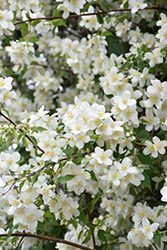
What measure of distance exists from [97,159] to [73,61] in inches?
36.0

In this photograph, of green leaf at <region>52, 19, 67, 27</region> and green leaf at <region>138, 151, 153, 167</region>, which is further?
green leaf at <region>52, 19, 67, 27</region>

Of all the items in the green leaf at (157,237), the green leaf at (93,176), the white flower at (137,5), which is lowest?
the green leaf at (157,237)

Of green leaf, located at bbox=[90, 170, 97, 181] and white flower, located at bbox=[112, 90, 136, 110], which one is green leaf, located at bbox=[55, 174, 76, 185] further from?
white flower, located at bbox=[112, 90, 136, 110]

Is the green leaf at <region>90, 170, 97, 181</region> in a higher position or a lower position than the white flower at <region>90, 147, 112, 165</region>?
lower

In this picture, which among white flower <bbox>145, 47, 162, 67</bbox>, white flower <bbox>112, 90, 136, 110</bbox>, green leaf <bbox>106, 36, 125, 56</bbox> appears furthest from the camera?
green leaf <bbox>106, 36, 125, 56</bbox>

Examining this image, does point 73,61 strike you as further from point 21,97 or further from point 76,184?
point 76,184

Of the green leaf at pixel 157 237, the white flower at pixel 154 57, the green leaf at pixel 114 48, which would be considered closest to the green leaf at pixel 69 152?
the green leaf at pixel 157 237

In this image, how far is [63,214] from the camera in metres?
1.25

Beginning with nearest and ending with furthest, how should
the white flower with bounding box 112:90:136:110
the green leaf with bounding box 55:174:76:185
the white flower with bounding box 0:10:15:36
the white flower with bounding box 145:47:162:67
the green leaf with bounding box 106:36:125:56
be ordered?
the green leaf with bounding box 55:174:76:185
the white flower with bounding box 112:90:136:110
the white flower with bounding box 0:10:15:36
the white flower with bounding box 145:47:162:67
the green leaf with bounding box 106:36:125:56

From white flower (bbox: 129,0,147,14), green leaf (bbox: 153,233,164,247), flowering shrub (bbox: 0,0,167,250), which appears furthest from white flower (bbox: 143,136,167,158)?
white flower (bbox: 129,0,147,14)

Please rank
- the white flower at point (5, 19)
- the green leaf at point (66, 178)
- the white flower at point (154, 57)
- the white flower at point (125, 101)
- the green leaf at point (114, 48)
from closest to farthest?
the green leaf at point (66, 178) < the white flower at point (125, 101) < the white flower at point (5, 19) < the white flower at point (154, 57) < the green leaf at point (114, 48)

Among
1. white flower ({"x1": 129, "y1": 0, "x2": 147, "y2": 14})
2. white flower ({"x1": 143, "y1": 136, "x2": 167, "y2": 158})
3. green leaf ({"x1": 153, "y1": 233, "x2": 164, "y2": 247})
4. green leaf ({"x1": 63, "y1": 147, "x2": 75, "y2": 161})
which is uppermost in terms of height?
white flower ({"x1": 129, "y1": 0, "x2": 147, "y2": 14})

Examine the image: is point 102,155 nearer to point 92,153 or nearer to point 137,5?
point 92,153

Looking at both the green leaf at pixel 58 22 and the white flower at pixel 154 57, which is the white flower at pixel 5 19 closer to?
the green leaf at pixel 58 22
